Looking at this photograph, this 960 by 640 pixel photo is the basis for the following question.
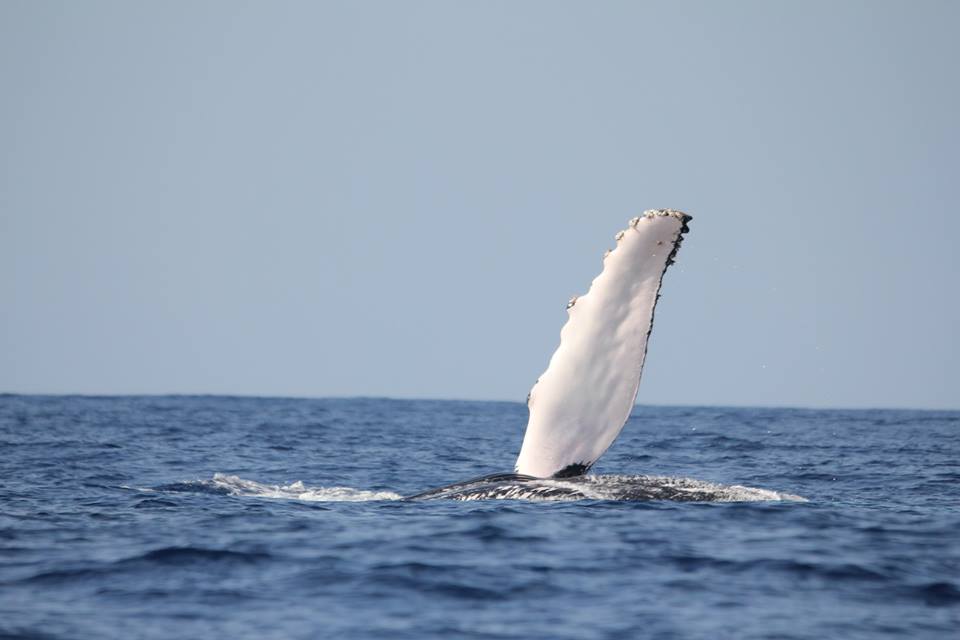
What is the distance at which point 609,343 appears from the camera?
9.48 metres

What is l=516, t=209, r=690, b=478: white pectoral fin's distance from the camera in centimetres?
938

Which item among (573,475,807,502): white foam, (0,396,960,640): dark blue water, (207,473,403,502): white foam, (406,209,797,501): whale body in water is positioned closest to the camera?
(0,396,960,640): dark blue water

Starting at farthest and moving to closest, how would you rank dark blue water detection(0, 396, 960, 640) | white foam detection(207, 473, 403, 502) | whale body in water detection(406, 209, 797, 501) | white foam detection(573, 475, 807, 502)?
white foam detection(207, 473, 403, 502) < white foam detection(573, 475, 807, 502) < whale body in water detection(406, 209, 797, 501) < dark blue water detection(0, 396, 960, 640)

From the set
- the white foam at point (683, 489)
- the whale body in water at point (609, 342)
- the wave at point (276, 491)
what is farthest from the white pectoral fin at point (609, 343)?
the wave at point (276, 491)

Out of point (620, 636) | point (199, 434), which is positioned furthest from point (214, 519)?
point (199, 434)

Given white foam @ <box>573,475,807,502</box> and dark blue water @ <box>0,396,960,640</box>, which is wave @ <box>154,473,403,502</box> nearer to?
dark blue water @ <box>0,396,960,640</box>

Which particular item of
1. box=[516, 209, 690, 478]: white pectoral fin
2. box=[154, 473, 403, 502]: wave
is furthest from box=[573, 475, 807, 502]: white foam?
box=[154, 473, 403, 502]: wave

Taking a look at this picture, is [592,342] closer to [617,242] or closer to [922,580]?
[617,242]

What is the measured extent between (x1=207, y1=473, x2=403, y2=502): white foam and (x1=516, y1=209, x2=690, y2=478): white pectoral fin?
8.77 ft

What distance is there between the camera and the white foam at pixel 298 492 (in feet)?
38.5

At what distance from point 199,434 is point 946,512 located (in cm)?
1801

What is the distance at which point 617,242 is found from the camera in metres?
9.41

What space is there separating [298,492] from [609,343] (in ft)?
14.4

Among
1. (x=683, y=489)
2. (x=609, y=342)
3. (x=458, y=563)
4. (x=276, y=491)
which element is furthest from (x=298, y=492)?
(x=458, y=563)
